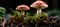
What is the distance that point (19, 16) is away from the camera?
3047 millimetres

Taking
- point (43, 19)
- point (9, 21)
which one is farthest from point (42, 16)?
point (9, 21)

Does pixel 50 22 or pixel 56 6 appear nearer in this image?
pixel 50 22

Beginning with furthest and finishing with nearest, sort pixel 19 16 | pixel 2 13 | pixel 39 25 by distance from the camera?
pixel 2 13
pixel 19 16
pixel 39 25

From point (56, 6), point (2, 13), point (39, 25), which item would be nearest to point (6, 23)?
point (39, 25)

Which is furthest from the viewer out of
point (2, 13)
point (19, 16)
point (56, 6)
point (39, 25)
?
point (56, 6)

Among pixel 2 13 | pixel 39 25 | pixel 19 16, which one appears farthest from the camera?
Answer: pixel 2 13

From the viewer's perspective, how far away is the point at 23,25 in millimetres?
2918

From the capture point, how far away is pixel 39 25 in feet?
9.38

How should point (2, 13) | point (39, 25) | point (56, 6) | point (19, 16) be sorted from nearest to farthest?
point (39, 25)
point (19, 16)
point (2, 13)
point (56, 6)

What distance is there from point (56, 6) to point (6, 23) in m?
1.52

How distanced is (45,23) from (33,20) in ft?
0.55

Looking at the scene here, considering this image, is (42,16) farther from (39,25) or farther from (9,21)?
(9,21)

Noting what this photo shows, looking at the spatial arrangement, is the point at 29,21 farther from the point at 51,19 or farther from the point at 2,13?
the point at 2,13

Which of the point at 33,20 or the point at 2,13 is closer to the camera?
the point at 33,20
